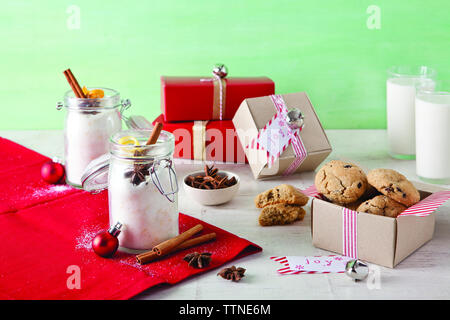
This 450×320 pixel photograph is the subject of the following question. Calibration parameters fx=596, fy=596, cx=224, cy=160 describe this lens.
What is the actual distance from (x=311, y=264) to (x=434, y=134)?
1.99 ft

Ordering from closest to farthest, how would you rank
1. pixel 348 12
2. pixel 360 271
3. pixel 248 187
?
pixel 360 271 → pixel 248 187 → pixel 348 12

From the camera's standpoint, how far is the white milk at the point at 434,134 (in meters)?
1.49

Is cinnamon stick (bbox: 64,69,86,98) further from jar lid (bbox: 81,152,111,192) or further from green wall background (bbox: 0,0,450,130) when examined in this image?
green wall background (bbox: 0,0,450,130)

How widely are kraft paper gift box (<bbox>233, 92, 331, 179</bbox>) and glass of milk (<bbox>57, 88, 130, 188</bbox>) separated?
34 centimetres

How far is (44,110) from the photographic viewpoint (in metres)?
2.09

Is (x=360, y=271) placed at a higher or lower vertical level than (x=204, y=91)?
lower

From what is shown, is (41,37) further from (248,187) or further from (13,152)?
(248,187)

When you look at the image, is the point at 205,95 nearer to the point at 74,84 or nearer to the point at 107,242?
the point at 74,84

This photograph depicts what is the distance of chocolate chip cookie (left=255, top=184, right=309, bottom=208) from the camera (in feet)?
4.31

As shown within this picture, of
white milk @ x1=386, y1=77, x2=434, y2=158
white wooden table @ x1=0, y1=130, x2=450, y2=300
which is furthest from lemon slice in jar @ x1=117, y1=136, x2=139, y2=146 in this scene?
white milk @ x1=386, y1=77, x2=434, y2=158

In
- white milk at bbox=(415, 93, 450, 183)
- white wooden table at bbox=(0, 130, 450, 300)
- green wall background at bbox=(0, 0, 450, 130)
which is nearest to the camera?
white wooden table at bbox=(0, 130, 450, 300)

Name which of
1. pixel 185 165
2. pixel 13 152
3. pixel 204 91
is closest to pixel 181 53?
pixel 204 91

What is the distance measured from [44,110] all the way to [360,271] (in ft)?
4.67

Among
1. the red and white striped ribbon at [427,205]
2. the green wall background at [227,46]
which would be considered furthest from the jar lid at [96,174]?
the green wall background at [227,46]
